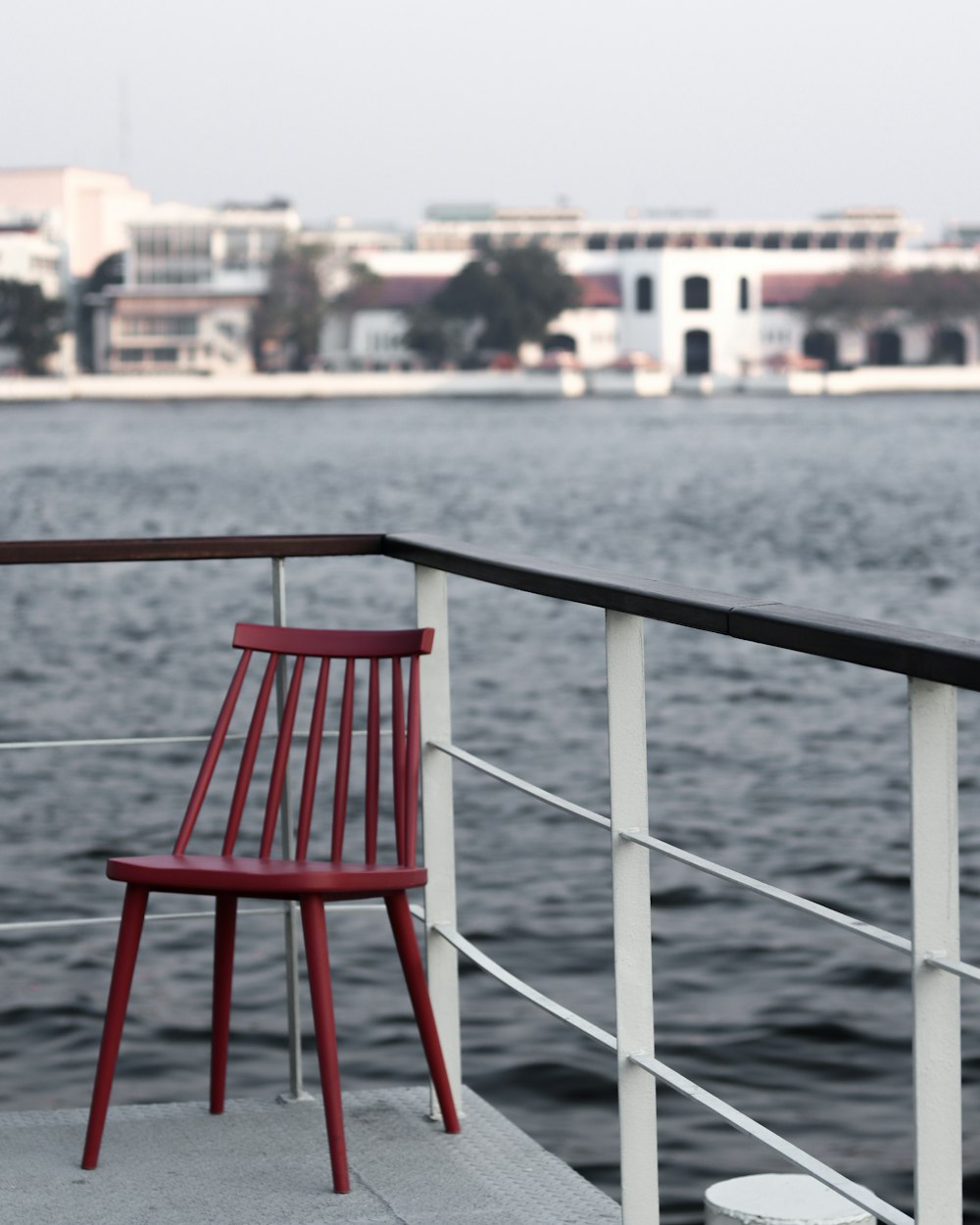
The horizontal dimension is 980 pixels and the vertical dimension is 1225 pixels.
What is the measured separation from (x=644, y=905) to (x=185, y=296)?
87.1m

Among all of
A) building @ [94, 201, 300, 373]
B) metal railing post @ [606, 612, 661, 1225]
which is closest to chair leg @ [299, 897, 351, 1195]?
metal railing post @ [606, 612, 661, 1225]

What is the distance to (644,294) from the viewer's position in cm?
8956

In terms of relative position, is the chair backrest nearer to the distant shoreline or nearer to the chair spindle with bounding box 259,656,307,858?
the chair spindle with bounding box 259,656,307,858

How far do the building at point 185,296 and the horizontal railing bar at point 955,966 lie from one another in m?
85.6

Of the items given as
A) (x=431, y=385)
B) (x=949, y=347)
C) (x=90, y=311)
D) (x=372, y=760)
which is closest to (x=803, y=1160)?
(x=372, y=760)

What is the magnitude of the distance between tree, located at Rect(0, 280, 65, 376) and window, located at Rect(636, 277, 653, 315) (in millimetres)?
25078

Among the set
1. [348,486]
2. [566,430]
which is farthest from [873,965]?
[566,430]

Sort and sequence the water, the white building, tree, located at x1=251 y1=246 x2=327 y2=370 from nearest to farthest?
the water → tree, located at x1=251 y1=246 x2=327 y2=370 → the white building

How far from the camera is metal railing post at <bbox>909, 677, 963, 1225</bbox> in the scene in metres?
1.26

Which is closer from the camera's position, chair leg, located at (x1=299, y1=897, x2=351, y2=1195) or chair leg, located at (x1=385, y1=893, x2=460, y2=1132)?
chair leg, located at (x1=299, y1=897, x2=351, y2=1195)

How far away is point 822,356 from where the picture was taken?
92.9 meters

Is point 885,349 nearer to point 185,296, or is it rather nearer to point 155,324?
point 185,296

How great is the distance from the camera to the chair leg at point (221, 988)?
7.25 feet

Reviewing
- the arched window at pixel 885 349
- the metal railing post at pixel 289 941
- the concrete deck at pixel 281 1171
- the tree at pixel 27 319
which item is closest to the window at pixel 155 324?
the tree at pixel 27 319
